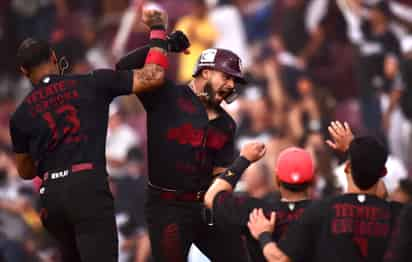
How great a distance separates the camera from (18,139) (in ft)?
29.2

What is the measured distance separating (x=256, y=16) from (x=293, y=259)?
30.5 feet

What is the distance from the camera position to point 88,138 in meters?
8.79

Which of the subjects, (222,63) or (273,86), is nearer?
(222,63)

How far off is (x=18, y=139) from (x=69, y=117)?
43 centimetres

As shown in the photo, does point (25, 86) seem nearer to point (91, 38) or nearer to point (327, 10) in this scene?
point (91, 38)

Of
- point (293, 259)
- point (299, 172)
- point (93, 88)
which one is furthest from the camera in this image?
point (93, 88)

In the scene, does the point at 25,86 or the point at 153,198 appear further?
the point at 25,86

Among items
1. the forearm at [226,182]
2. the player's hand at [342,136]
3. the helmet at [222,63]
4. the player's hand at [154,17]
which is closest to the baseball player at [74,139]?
the player's hand at [154,17]

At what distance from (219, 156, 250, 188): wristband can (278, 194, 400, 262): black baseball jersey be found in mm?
907

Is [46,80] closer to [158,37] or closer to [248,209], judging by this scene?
[158,37]

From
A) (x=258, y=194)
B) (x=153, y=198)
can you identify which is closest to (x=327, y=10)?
(x=258, y=194)

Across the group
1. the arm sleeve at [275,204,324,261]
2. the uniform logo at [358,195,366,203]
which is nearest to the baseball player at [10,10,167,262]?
the arm sleeve at [275,204,324,261]

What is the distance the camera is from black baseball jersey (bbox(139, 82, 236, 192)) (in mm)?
9320

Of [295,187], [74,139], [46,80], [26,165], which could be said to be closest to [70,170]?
[74,139]
